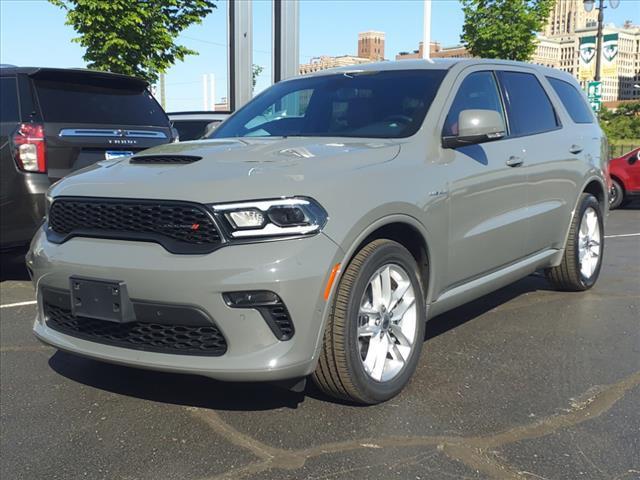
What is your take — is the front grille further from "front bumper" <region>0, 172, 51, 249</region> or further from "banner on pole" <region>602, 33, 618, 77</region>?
"banner on pole" <region>602, 33, 618, 77</region>

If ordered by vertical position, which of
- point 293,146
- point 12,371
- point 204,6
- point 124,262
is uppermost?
point 204,6

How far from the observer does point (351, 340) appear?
315 cm

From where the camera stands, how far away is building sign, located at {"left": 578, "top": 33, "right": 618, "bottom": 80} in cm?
2127

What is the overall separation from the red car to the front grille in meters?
11.9

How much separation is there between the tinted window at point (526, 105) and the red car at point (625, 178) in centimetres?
884

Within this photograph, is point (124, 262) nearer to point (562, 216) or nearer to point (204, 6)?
point (562, 216)

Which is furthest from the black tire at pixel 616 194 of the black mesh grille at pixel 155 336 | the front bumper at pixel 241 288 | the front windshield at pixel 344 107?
the black mesh grille at pixel 155 336

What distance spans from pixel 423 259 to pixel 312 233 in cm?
98

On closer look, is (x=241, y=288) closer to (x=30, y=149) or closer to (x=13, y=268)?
(x=30, y=149)

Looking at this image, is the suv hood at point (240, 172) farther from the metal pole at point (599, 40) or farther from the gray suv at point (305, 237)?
the metal pole at point (599, 40)

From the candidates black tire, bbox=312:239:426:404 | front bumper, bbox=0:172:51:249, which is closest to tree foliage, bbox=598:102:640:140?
front bumper, bbox=0:172:51:249

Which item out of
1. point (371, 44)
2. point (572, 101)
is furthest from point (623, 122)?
point (572, 101)

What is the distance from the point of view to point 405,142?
373 centimetres

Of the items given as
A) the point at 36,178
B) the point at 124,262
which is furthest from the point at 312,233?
the point at 36,178
